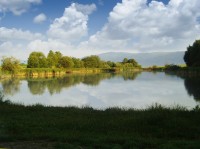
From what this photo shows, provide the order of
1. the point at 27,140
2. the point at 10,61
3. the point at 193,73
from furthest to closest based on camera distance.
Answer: the point at 193,73
the point at 10,61
the point at 27,140

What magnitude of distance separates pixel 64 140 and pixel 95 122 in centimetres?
283

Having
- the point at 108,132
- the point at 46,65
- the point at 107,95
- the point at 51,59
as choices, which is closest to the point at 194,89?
the point at 107,95

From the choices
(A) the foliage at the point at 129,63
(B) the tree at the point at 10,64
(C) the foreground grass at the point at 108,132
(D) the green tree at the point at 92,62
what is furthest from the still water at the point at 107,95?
(A) the foliage at the point at 129,63

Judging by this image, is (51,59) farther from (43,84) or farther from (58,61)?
(43,84)

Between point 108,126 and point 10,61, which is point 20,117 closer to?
point 108,126

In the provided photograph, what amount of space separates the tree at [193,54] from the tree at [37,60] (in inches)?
1570

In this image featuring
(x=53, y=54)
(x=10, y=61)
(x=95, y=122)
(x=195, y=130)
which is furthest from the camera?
(x=53, y=54)

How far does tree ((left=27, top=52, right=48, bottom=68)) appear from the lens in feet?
293

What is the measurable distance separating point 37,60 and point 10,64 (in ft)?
67.6

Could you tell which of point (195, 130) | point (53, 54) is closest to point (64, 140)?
point (195, 130)

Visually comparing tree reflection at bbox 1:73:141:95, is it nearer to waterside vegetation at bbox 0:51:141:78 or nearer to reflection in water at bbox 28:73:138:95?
reflection in water at bbox 28:73:138:95

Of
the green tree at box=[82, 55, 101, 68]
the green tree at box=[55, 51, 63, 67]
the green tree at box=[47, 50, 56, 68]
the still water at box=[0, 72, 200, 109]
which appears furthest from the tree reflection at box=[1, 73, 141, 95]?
the green tree at box=[82, 55, 101, 68]

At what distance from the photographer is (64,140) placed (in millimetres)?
8156

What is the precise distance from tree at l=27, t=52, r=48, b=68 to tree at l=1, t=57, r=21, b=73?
56.9ft
